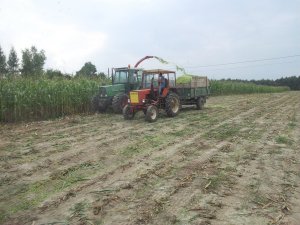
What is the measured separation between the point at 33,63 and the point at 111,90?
35789 millimetres

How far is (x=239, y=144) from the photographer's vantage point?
812cm

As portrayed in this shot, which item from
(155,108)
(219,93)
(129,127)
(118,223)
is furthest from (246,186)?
(219,93)

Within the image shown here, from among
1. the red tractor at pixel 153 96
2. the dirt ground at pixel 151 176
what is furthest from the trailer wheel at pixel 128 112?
the dirt ground at pixel 151 176

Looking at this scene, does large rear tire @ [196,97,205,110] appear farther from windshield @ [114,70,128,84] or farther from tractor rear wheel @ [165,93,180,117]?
windshield @ [114,70,128,84]

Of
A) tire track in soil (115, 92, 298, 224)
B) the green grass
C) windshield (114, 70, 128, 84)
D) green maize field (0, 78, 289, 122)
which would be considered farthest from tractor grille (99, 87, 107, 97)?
the green grass

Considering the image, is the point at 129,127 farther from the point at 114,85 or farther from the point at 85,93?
the point at 85,93

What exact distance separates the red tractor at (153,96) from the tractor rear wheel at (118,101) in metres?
1.35

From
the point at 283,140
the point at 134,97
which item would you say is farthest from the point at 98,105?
the point at 283,140

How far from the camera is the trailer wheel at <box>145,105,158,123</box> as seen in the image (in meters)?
11.7

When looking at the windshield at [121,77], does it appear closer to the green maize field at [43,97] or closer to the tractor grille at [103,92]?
the tractor grille at [103,92]

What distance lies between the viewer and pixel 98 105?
14.7 m

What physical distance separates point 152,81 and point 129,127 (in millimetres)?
2338

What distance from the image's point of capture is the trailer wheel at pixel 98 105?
1446cm

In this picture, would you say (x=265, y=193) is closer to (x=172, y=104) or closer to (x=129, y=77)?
(x=172, y=104)
